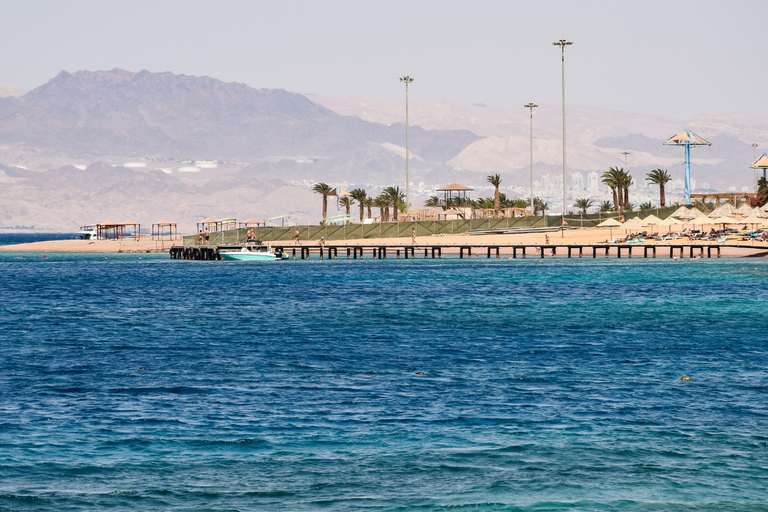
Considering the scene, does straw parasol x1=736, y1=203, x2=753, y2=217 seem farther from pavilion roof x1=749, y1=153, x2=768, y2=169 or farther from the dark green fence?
pavilion roof x1=749, y1=153, x2=768, y2=169

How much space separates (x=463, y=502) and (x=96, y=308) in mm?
39081

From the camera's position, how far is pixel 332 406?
21.9 meters

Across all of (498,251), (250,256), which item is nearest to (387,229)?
(250,256)

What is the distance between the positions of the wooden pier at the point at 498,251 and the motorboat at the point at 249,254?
0.84 meters

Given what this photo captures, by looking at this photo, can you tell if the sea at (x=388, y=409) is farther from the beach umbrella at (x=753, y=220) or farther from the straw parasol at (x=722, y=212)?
the straw parasol at (x=722, y=212)

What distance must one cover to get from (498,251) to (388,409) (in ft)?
285

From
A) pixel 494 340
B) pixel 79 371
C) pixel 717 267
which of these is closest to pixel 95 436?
pixel 79 371

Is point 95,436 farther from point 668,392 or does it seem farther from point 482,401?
point 668,392

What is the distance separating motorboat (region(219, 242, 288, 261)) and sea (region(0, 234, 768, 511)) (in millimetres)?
63076

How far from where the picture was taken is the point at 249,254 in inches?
4343

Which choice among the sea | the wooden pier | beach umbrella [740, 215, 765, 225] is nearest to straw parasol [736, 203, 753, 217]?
beach umbrella [740, 215, 765, 225]

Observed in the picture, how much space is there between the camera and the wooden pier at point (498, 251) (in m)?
103

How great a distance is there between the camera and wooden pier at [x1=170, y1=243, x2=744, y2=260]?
10312 centimetres

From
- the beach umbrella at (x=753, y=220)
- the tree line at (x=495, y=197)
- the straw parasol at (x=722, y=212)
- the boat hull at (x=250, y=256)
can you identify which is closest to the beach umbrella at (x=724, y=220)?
the beach umbrella at (x=753, y=220)
